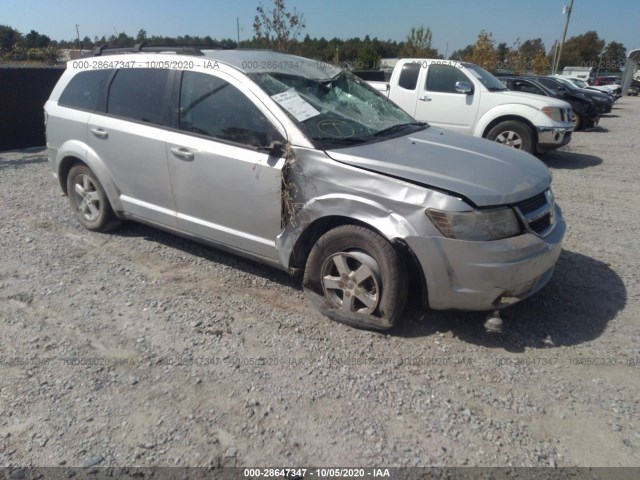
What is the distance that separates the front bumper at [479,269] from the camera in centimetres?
289

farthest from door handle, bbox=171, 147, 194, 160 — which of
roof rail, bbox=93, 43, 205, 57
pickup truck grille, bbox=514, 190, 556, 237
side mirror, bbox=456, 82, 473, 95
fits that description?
side mirror, bbox=456, 82, 473, 95

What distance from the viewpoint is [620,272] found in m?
4.27

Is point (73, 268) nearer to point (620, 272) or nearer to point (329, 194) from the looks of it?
point (329, 194)

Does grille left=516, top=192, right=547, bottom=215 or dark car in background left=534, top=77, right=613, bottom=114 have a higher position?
dark car in background left=534, top=77, right=613, bottom=114

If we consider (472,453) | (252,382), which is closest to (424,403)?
(472,453)

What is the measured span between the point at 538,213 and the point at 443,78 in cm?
680

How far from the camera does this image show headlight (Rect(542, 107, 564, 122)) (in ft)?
28.2

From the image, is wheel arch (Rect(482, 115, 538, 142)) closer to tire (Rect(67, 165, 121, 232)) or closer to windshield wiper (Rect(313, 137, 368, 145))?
windshield wiper (Rect(313, 137, 368, 145))

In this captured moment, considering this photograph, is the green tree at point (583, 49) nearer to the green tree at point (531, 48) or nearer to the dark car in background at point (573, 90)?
the green tree at point (531, 48)

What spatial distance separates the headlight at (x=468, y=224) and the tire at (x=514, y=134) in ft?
21.2

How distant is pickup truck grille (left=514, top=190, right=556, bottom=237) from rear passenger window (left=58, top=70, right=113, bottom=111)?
155 inches

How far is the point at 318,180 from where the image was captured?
3254 mm

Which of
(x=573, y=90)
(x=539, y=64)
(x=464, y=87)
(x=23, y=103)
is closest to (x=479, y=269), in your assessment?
(x=464, y=87)

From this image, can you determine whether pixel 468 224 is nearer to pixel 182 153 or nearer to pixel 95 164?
pixel 182 153
